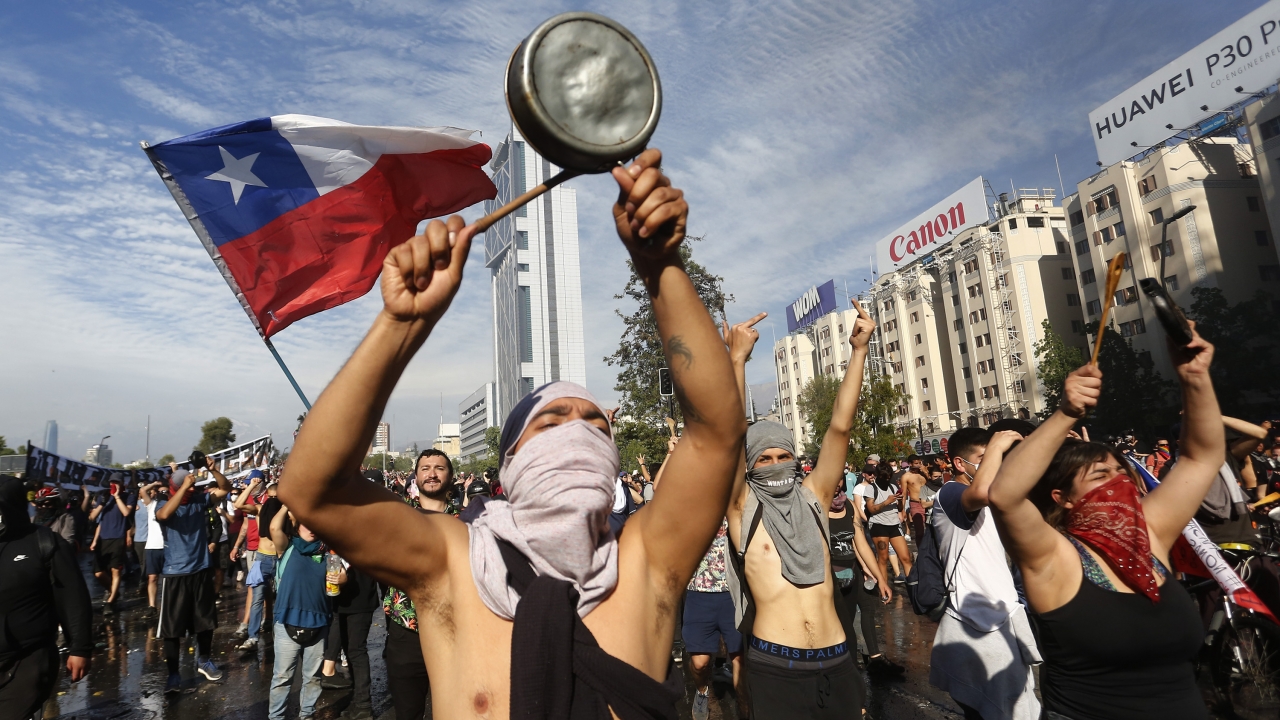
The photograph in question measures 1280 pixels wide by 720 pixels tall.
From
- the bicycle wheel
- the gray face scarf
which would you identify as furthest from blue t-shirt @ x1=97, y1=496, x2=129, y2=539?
the bicycle wheel

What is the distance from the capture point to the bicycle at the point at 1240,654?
5.69 m

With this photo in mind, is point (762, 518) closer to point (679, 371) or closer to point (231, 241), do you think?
point (679, 371)

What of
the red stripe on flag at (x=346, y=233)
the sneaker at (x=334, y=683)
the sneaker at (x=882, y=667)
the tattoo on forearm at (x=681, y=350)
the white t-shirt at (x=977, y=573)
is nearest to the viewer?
the tattoo on forearm at (x=681, y=350)

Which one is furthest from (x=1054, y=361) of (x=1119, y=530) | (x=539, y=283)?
(x=539, y=283)

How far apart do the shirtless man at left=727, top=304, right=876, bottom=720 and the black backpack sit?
0.61 meters

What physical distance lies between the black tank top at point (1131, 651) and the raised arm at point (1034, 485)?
0.34 feet

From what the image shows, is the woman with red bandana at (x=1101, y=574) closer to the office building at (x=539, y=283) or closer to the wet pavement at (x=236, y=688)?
the wet pavement at (x=236, y=688)

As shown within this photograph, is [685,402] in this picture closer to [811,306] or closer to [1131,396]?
[1131,396]

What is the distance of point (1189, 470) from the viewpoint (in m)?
3.12

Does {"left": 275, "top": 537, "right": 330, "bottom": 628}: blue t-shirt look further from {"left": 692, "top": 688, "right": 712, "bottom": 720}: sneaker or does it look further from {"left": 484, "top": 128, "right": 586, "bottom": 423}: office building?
{"left": 484, "top": 128, "right": 586, "bottom": 423}: office building

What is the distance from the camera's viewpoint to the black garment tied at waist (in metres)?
1.62

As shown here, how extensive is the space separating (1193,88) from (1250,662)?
179ft

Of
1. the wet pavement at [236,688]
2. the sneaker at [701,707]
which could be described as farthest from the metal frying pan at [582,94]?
the wet pavement at [236,688]

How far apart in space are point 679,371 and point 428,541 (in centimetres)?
75
